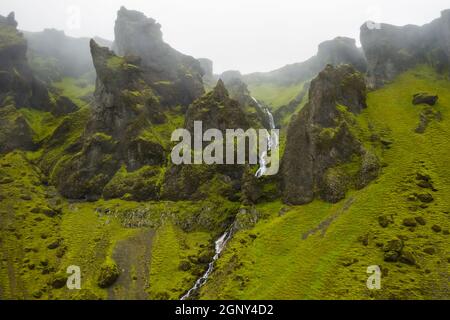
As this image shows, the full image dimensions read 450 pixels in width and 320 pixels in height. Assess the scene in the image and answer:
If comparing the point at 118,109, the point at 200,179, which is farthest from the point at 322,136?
the point at 118,109

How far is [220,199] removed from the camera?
12950 centimetres

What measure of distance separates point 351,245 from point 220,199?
47.9m

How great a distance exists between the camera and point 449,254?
278 feet

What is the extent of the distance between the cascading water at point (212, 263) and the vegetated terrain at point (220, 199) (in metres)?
1.85

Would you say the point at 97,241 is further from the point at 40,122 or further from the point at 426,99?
the point at 426,99

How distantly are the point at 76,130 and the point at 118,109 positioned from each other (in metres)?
26.6

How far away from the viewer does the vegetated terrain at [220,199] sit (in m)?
90.4

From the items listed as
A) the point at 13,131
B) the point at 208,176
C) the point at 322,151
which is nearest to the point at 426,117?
the point at 322,151

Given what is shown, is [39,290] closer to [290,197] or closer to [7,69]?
[290,197]

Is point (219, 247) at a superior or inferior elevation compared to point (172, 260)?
superior

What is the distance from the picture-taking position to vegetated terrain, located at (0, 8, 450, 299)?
90.4 meters

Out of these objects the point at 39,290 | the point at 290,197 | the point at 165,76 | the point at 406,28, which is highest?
the point at 406,28

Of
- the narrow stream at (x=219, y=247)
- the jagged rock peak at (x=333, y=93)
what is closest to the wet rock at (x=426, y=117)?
the jagged rock peak at (x=333, y=93)

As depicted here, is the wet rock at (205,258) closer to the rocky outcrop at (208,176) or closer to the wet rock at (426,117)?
the rocky outcrop at (208,176)
